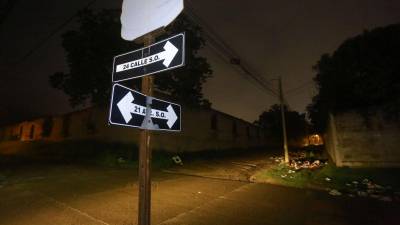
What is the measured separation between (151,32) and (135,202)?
5337mm

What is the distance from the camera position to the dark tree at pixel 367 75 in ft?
45.0

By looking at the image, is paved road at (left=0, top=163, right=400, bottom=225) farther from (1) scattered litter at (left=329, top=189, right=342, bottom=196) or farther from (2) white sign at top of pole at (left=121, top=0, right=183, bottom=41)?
(2) white sign at top of pole at (left=121, top=0, right=183, bottom=41)

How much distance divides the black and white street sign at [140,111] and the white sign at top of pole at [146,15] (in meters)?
1.09

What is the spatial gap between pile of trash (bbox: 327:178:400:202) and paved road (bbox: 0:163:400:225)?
635 mm

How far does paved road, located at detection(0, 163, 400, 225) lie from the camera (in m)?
6.21

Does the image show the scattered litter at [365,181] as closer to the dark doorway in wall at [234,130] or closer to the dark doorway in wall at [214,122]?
the dark doorway in wall at [214,122]

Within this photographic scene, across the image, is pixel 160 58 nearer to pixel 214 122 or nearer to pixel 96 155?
pixel 96 155

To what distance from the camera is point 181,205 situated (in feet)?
24.3

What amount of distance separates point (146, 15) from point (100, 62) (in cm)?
1693

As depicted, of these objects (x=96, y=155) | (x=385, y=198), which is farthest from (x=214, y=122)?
(x=385, y=198)

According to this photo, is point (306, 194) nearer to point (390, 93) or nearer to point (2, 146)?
point (390, 93)

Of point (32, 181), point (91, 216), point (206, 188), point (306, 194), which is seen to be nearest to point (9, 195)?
point (32, 181)

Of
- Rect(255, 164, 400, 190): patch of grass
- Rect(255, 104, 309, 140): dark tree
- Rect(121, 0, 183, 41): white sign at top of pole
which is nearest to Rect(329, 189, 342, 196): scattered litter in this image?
Rect(255, 164, 400, 190): patch of grass

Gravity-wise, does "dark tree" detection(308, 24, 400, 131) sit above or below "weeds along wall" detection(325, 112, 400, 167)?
above
